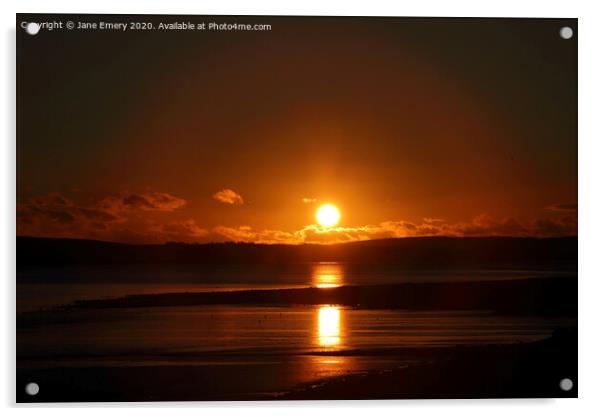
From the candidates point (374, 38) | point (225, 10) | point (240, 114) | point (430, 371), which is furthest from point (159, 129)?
point (430, 371)

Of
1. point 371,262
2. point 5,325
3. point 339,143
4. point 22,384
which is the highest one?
point 339,143

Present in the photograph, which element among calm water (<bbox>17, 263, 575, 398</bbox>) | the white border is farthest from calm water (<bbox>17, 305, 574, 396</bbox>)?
the white border

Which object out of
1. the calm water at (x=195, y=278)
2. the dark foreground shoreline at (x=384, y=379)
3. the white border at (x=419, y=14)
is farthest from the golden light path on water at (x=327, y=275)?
the white border at (x=419, y=14)

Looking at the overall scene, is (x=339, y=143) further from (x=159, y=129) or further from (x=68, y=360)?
(x=68, y=360)

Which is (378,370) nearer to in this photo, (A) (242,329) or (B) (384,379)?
(B) (384,379)

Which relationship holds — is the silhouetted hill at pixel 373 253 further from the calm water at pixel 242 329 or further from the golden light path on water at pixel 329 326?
the golden light path on water at pixel 329 326

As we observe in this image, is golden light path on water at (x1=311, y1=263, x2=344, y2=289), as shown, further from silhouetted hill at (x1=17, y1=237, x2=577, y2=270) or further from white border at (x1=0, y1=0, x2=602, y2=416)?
white border at (x1=0, y1=0, x2=602, y2=416)
